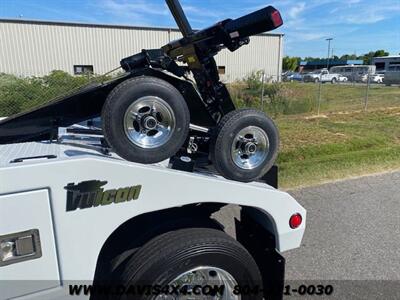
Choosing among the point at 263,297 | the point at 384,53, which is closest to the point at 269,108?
the point at 263,297

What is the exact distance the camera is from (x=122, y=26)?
90.9ft

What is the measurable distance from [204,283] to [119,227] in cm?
63

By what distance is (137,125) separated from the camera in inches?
80.7

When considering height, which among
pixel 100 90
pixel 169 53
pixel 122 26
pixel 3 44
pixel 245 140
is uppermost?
pixel 122 26

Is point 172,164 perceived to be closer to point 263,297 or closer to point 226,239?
point 226,239

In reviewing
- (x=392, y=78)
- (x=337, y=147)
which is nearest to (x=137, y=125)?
(x=337, y=147)

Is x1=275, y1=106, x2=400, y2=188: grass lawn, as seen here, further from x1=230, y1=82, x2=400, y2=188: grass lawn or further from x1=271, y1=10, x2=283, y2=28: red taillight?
x1=271, y1=10, x2=283, y2=28: red taillight

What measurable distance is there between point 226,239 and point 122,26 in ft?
92.6

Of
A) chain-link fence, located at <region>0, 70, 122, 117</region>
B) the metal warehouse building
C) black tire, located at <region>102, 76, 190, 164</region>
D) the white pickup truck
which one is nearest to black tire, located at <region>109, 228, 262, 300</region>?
black tire, located at <region>102, 76, 190, 164</region>

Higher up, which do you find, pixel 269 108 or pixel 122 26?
pixel 122 26

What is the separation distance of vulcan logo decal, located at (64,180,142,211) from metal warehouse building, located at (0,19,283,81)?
72.3 feet

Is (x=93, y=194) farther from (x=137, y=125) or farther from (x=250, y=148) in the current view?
(x=250, y=148)

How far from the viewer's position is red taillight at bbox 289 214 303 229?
2414 millimetres

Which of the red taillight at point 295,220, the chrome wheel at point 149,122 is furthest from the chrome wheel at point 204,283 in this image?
the chrome wheel at point 149,122
